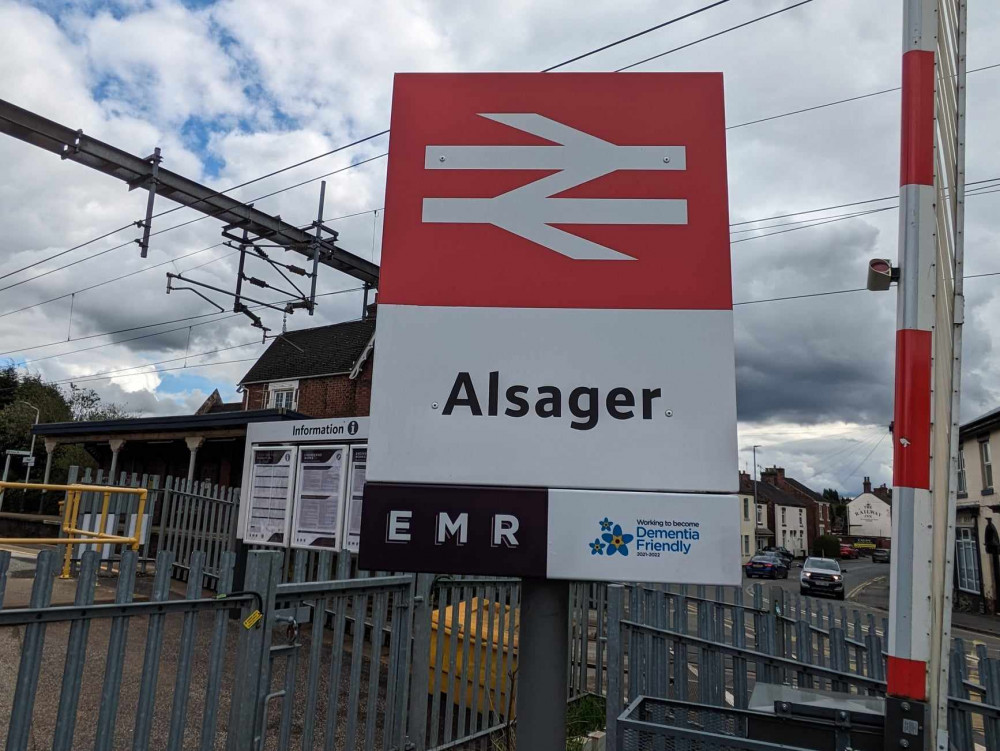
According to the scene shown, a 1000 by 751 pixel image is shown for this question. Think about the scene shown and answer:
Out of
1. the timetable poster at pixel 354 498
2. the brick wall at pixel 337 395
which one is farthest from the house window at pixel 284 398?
the timetable poster at pixel 354 498

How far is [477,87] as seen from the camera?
1.71 metres

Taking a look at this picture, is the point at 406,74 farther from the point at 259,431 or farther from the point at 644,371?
the point at 259,431

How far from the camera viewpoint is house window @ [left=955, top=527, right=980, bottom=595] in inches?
921

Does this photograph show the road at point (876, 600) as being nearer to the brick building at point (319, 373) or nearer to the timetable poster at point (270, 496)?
the timetable poster at point (270, 496)

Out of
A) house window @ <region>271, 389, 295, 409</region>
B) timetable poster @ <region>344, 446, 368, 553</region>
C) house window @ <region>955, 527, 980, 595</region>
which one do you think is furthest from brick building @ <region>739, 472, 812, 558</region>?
timetable poster @ <region>344, 446, 368, 553</region>

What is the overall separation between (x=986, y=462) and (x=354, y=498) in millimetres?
24690

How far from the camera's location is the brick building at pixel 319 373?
24.3m

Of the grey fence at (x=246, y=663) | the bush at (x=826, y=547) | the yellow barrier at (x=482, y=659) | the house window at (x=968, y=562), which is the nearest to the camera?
the grey fence at (x=246, y=663)

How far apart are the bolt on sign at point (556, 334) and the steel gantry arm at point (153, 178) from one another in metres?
13.4

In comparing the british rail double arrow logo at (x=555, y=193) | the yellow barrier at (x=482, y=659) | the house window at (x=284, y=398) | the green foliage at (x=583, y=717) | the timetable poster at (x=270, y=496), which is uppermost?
the house window at (x=284, y=398)

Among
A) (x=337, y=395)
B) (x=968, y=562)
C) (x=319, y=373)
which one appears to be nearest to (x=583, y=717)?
(x=337, y=395)

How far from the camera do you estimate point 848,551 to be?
2788 inches

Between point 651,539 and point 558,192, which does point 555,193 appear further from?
point 651,539

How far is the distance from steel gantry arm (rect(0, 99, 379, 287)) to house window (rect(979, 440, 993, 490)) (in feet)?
76.3
